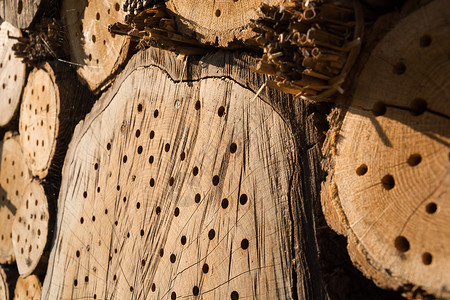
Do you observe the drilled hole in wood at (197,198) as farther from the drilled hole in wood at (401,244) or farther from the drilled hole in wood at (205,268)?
the drilled hole in wood at (401,244)

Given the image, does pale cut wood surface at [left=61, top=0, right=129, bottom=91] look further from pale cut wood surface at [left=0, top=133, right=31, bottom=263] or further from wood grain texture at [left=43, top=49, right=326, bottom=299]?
pale cut wood surface at [left=0, top=133, right=31, bottom=263]

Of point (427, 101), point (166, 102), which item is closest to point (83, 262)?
point (166, 102)

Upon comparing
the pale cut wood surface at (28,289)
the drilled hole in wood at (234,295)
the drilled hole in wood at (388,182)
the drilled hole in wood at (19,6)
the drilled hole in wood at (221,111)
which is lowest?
the pale cut wood surface at (28,289)

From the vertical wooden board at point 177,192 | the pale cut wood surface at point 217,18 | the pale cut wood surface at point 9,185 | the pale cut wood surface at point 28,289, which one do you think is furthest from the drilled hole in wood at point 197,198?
the pale cut wood surface at point 9,185

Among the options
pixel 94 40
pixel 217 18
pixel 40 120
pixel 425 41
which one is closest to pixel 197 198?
pixel 217 18

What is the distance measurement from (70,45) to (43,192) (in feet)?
2.95

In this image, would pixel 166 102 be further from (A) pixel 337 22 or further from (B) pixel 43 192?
(B) pixel 43 192

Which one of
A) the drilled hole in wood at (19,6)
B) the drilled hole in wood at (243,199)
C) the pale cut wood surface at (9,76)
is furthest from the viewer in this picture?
the pale cut wood surface at (9,76)

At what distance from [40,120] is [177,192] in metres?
1.68

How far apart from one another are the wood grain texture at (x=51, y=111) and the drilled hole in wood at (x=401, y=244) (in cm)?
225

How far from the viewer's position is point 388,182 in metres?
1.35

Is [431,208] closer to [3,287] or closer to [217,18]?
[217,18]

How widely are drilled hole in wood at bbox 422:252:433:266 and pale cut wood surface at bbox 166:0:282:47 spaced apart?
0.87 meters

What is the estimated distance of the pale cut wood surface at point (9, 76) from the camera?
12.8 ft
